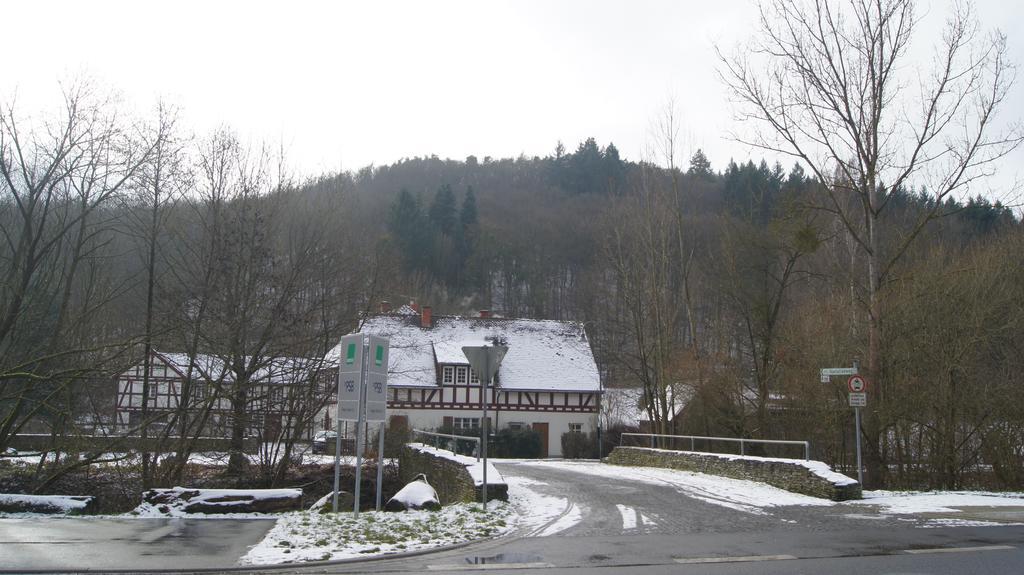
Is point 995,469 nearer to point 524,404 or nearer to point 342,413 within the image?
point 342,413

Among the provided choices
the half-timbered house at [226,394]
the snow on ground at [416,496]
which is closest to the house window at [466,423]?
the half-timbered house at [226,394]

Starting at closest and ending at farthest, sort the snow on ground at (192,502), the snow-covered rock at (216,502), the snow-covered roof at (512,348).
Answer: the snow on ground at (192,502) → the snow-covered rock at (216,502) → the snow-covered roof at (512,348)

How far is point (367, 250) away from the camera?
27.4 m

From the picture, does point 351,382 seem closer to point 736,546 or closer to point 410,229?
point 736,546

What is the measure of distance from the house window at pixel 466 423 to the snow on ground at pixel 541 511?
32.2 meters

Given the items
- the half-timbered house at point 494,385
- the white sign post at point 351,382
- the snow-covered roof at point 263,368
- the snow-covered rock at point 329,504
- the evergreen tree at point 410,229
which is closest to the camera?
the white sign post at point 351,382

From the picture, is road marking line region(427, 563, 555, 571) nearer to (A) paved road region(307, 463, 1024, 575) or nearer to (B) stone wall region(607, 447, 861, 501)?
(A) paved road region(307, 463, 1024, 575)

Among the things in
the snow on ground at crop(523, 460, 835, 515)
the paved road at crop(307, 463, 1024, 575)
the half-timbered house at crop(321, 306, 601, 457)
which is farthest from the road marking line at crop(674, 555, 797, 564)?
the half-timbered house at crop(321, 306, 601, 457)

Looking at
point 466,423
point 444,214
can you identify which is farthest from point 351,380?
point 444,214

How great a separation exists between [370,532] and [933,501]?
10.7 meters

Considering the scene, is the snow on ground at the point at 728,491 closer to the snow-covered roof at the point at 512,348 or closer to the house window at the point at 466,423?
the house window at the point at 466,423

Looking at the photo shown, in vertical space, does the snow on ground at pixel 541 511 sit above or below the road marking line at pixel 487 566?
below

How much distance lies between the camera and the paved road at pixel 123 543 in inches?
337

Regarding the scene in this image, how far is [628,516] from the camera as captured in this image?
42.3 feet
